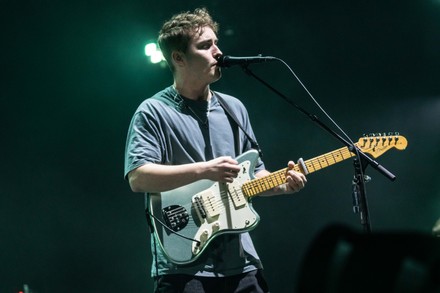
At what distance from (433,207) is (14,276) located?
3192mm

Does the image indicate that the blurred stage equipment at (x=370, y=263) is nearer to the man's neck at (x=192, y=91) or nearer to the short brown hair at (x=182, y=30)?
the man's neck at (x=192, y=91)

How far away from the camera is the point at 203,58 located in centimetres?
276

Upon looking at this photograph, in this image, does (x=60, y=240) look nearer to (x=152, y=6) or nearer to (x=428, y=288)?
(x=152, y=6)

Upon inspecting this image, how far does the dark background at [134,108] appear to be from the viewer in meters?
4.45

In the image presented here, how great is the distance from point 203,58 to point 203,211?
703 mm

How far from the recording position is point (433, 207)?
15.6ft

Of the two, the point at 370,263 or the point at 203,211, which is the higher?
the point at 203,211

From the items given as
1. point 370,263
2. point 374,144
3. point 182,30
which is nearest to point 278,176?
point 374,144

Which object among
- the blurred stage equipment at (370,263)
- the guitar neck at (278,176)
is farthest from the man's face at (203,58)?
the blurred stage equipment at (370,263)

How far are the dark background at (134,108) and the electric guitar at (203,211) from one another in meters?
2.16

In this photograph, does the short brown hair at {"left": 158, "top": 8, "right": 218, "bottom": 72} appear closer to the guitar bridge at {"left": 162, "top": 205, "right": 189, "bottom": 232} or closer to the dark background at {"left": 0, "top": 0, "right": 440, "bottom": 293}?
the guitar bridge at {"left": 162, "top": 205, "right": 189, "bottom": 232}

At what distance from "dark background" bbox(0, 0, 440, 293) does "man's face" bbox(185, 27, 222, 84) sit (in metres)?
1.89

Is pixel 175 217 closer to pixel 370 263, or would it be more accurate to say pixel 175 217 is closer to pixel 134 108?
pixel 370 263

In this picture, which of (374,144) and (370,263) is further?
(374,144)
